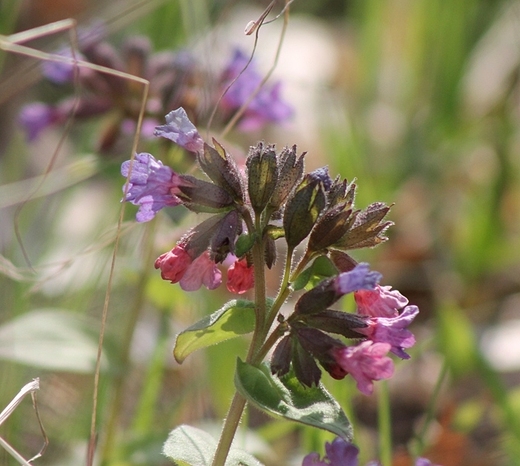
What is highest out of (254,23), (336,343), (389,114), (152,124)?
(389,114)

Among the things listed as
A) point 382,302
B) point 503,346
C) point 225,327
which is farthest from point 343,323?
point 503,346

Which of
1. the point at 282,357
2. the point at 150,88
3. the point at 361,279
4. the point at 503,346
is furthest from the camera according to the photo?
the point at 503,346

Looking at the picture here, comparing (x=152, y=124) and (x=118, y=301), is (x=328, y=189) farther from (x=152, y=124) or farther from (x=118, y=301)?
(x=118, y=301)

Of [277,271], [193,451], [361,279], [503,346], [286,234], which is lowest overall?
[193,451]

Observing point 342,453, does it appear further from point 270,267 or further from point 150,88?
point 150,88

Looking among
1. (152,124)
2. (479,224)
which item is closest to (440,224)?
(479,224)
